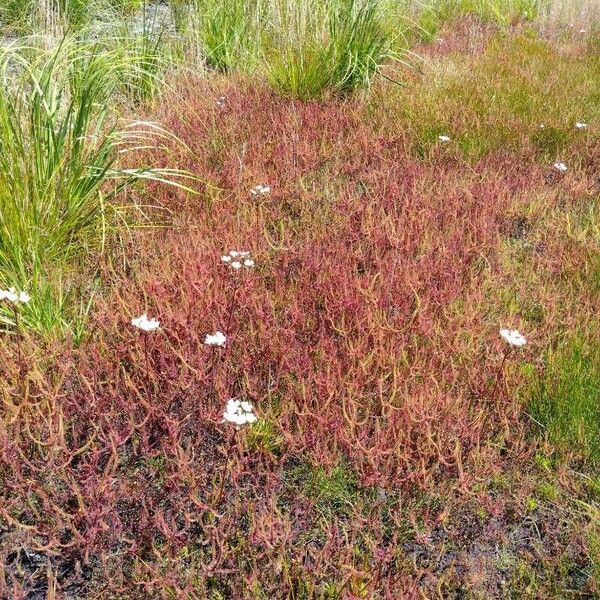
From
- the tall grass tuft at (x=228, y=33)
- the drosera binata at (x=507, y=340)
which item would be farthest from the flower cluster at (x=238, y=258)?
the tall grass tuft at (x=228, y=33)

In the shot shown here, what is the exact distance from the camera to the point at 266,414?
8.16 feet

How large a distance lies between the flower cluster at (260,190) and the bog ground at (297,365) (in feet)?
0.24

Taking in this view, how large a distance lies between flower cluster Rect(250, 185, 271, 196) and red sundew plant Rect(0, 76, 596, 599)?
0.73ft

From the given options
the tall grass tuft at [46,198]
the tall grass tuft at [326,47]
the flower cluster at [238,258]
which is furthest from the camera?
the tall grass tuft at [326,47]

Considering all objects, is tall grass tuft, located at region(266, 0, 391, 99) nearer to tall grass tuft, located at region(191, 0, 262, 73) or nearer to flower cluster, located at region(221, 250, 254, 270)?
tall grass tuft, located at region(191, 0, 262, 73)

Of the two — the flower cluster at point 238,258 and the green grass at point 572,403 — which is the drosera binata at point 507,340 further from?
the flower cluster at point 238,258

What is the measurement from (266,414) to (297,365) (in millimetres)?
367

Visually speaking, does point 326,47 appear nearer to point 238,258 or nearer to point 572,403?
point 238,258

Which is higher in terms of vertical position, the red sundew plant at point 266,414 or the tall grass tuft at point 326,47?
the tall grass tuft at point 326,47

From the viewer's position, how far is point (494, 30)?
36.0 feet

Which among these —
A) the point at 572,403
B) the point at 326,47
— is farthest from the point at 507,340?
the point at 326,47

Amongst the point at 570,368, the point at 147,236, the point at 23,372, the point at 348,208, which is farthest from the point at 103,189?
the point at 570,368

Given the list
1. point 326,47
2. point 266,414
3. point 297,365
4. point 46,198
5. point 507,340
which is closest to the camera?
point 266,414

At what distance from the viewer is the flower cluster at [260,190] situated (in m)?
4.35
